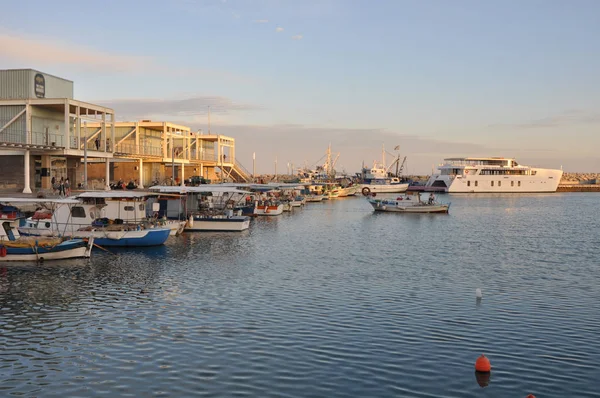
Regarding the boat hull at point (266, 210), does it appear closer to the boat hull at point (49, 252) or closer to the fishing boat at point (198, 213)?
the fishing boat at point (198, 213)

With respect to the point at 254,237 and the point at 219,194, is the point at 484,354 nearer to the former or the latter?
the point at 254,237

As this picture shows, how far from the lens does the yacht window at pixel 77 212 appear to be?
43.8m

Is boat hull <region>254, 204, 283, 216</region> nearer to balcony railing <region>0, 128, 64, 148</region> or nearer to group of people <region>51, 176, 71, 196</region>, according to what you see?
group of people <region>51, 176, 71, 196</region>

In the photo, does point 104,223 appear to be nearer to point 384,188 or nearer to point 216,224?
point 216,224

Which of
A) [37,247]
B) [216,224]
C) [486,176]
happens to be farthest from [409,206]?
[486,176]

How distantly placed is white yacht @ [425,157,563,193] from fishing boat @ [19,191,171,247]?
467 ft

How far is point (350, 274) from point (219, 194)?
37723 mm

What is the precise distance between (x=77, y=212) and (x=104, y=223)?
2.28m

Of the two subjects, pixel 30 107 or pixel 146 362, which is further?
pixel 30 107

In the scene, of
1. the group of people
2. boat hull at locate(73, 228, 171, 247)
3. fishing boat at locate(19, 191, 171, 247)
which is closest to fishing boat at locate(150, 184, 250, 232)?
fishing boat at locate(19, 191, 171, 247)

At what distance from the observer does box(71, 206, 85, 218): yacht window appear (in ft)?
144

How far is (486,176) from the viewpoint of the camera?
582 ft

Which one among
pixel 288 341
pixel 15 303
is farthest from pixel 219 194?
pixel 288 341

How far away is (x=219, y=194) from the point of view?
228 feet
